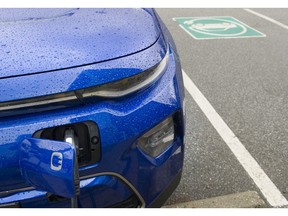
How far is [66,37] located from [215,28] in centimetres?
472

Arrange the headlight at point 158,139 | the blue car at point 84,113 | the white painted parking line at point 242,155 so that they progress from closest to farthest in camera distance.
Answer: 1. the blue car at point 84,113
2. the headlight at point 158,139
3. the white painted parking line at point 242,155

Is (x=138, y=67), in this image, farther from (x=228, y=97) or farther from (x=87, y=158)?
(x=228, y=97)

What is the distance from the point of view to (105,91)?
4.62 feet

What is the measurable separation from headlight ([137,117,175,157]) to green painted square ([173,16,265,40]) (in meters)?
3.98

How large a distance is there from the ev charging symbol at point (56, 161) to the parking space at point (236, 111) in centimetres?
120

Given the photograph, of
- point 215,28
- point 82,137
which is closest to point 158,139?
point 82,137

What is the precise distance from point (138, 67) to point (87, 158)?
1.50ft

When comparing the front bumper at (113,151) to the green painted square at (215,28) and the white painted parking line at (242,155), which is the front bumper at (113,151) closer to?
the white painted parking line at (242,155)

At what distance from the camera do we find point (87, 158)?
139 cm

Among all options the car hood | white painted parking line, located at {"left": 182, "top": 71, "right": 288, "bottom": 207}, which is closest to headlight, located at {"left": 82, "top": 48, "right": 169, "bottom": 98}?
the car hood

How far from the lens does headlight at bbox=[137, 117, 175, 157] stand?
1.50m

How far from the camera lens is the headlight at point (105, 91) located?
1299 mm

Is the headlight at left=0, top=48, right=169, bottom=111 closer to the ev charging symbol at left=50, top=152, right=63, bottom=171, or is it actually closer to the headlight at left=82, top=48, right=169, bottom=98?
the headlight at left=82, top=48, right=169, bottom=98

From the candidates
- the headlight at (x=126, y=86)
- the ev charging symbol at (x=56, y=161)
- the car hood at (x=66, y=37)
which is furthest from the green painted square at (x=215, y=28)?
the ev charging symbol at (x=56, y=161)
